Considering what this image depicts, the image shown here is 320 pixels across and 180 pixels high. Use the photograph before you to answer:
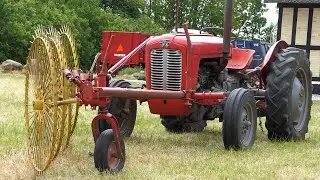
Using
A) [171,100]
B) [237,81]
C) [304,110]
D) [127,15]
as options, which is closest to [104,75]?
[171,100]

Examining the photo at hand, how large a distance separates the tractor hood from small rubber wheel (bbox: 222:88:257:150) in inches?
26.7

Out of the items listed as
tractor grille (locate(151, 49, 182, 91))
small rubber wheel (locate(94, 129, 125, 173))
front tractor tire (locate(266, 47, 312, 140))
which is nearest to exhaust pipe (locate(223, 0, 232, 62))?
tractor grille (locate(151, 49, 182, 91))

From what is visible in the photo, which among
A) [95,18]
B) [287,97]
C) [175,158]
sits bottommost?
[175,158]

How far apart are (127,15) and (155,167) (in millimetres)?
47302

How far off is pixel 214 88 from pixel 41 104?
8.96ft

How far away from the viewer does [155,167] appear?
5.87m

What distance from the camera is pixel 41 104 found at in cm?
547

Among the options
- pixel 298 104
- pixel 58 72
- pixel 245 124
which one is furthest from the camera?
pixel 298 104

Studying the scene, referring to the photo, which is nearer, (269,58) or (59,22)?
(269,58)

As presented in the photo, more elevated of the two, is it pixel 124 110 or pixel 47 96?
pixel 47 96

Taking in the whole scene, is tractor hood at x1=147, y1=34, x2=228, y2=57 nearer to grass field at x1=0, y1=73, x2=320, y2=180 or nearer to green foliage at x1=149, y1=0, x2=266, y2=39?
grass field at x1=0, y1=73, x2=320, y2=180

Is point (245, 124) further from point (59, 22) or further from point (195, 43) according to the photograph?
point (59, 22)

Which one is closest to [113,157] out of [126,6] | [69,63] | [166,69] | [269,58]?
[69,63]

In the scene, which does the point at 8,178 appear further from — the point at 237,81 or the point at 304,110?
the point at 304,110
